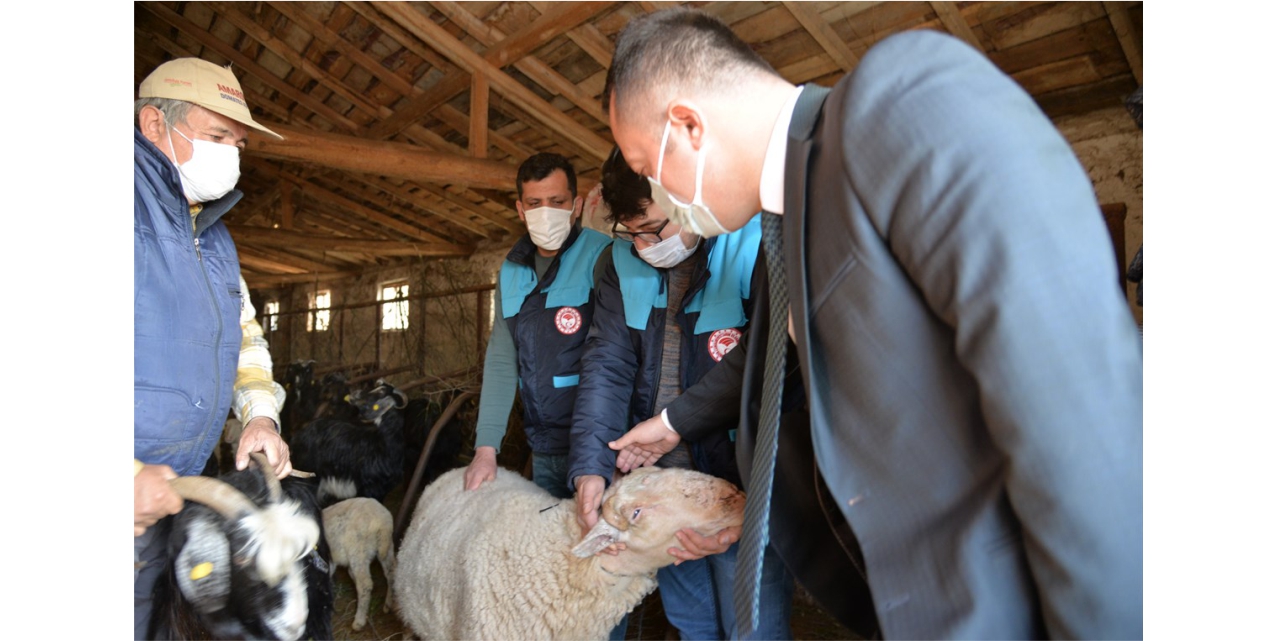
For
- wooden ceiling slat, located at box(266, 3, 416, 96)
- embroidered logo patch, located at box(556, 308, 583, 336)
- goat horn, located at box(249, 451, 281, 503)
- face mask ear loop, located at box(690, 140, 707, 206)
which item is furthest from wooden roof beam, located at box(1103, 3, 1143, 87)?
wooden ceiling slat, located at box(266, 3, 416, 96)

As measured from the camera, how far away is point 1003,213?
2.46 ft

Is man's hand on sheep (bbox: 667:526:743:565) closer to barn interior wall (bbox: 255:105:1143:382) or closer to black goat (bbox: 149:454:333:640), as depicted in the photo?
black goat (bbox: 149:454:333:640)

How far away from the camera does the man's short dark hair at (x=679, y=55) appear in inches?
45.2

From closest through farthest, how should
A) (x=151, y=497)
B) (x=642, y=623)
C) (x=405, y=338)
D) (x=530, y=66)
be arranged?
(x=151, y=497)
(x=642, y=623)
(x=530, y=66)
(x=405, y=338)

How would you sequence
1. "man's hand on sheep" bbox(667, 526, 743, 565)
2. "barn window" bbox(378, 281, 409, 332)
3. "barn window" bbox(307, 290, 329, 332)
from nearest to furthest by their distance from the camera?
"man's hand on sheep" bbox(667, 526, 743, 565), "barn window" bbox(378, 281, 409, 332), "barn window" bbox(307, 290, 329, 332)

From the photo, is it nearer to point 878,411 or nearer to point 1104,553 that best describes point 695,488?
point 878,411

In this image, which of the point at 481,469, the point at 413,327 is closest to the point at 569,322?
the point at 481,469

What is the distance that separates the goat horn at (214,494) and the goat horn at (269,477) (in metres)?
0.08

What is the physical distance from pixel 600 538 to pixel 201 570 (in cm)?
110

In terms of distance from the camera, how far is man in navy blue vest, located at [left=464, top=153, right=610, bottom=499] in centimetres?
287

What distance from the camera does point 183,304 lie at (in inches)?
72.9

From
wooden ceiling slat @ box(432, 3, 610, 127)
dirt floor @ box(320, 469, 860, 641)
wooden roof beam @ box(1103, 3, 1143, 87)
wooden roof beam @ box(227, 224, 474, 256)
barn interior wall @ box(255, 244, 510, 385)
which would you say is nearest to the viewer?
dirt floor @ box(320, 469, 860, 641)

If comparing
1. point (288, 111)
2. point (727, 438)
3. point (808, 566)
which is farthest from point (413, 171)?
point (808, 566)

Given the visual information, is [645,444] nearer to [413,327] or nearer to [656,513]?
[656,513]
